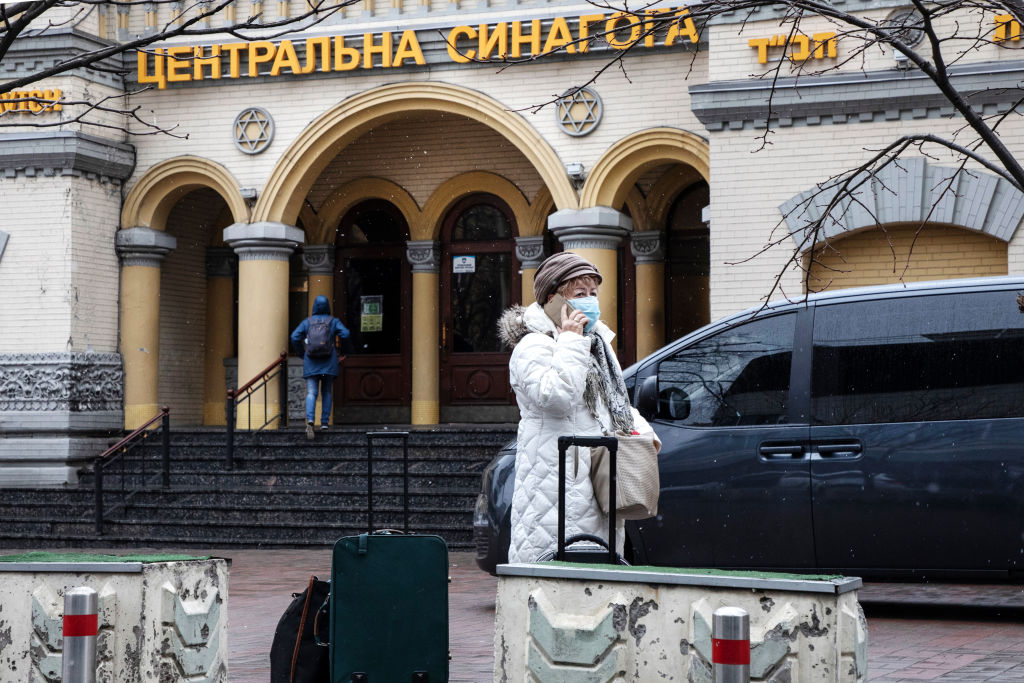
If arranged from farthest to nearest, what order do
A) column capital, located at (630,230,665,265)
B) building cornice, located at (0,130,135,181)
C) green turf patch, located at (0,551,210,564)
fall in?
column capital, located at (630,230,665,265), building cornice, located at (0,130,135,181), green turf patch, located at (0,551,210,564)

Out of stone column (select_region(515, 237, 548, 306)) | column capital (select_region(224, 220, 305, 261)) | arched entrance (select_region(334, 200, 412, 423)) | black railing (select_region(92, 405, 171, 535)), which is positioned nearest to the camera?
black railing (select_region(92, 405, 171, 535))

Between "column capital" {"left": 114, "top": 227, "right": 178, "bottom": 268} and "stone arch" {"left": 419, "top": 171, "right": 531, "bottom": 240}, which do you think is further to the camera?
"stone arch" {"left": 419, "top": 171, "right": 531, "bottom": 240}

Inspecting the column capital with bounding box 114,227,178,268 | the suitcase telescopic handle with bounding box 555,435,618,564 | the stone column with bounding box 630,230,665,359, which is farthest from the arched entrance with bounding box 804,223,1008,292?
the suitcase telescopic handle with bounding box 555,435,618,564

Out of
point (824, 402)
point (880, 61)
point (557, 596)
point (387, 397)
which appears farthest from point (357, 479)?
point (557, 596)

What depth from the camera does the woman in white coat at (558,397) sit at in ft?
18.0

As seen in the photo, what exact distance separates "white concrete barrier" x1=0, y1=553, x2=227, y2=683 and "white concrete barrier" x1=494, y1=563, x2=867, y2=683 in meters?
1.23

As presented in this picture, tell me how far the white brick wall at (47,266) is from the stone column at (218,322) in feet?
10.8

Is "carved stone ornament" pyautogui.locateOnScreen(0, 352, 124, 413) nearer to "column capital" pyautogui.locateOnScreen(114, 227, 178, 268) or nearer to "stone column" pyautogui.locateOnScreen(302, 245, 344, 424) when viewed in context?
"column capital" pyautogui.locateOnScreen(114, 227, 178, 268)

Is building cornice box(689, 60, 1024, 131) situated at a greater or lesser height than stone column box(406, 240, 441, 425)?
greater

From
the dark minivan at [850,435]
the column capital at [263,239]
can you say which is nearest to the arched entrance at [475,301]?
the column capital at [263,239]

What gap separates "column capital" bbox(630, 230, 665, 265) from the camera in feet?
64.0

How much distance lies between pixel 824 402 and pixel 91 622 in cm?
525

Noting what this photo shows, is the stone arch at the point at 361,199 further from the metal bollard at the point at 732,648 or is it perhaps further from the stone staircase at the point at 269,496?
the metal bollard at the point at 732,648

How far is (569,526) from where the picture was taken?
5.52 meters
